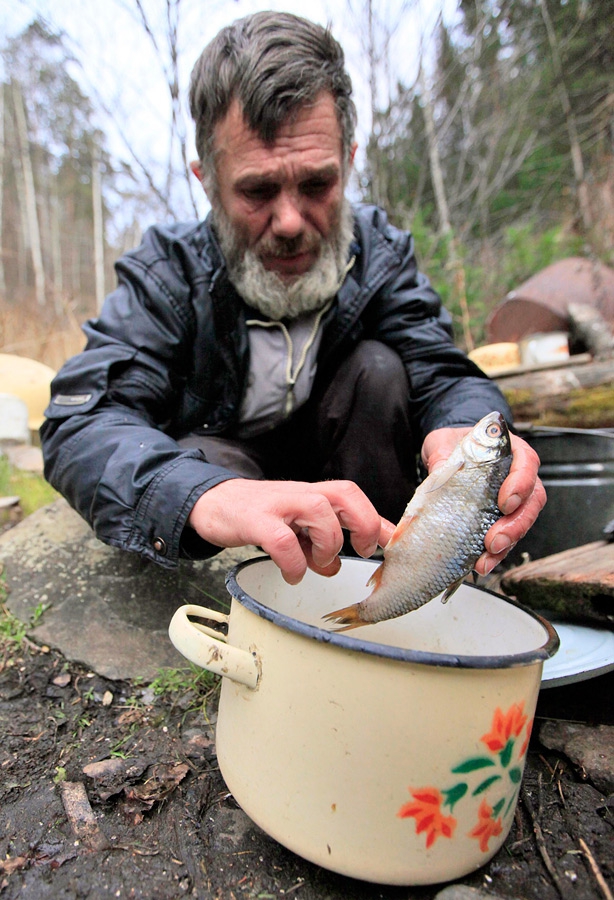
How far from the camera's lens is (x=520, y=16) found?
7.41 metres

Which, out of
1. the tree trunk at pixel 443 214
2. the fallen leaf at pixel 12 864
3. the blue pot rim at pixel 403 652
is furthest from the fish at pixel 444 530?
the tree trunk at pixel 443 214

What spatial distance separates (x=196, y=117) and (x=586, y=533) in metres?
2.01

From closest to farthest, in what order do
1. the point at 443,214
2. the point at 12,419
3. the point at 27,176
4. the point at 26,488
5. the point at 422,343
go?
the point at 422,343, the point at 26,488, the point at 12,419, the point at 443,214, the point at 27,176

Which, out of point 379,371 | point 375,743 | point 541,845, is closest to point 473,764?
point 375,743

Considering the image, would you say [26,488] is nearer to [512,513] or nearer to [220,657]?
[220,657]

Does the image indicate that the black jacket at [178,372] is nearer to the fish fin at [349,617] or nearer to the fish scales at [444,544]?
the fish fin at [349,617]

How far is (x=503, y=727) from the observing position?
985 millimetres

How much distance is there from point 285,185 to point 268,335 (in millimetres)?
485

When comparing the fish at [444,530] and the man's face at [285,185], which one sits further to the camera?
the man's face at [285,185]

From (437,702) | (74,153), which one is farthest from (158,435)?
(74,153)

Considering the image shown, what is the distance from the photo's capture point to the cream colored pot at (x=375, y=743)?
929 mm

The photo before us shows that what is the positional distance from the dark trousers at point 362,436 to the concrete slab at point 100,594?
1.29ft

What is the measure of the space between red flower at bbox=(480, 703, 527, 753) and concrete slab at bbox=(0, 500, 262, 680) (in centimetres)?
103

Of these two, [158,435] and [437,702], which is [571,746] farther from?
[158,435]
